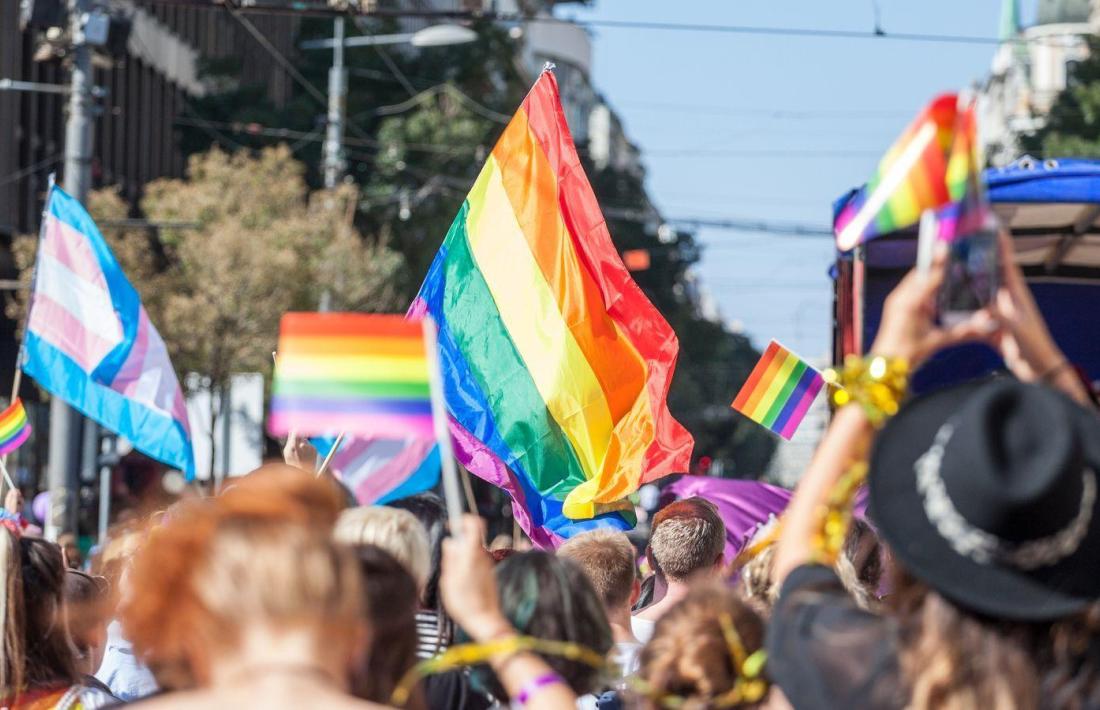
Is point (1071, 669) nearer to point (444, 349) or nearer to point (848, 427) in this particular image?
point (848, 427)

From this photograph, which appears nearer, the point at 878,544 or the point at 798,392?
the point at 878,544

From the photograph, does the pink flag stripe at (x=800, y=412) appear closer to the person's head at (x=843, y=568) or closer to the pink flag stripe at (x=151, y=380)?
the person's head at (x=843, y=568)

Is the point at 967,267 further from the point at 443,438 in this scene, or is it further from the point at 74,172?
the point at 74,172

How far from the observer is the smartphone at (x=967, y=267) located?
242 centimetres

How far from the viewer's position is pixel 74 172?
1392cm

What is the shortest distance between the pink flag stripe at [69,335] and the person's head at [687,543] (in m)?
4.11

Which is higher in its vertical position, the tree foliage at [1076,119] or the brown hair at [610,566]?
the brown hair at [610,566]

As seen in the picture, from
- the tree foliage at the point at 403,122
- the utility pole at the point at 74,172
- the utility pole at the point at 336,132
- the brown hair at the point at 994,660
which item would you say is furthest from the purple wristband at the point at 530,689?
the tree foliage at the point at 403,122

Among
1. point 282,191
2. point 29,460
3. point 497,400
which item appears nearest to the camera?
point 497,400

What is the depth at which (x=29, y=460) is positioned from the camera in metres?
27.1

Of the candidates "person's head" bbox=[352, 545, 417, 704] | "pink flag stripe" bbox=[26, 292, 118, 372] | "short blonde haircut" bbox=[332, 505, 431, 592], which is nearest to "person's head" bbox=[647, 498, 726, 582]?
"short blonde haircut" bbox=[332, 505, 431, 592]

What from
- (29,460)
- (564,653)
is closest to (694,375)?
(29,460)

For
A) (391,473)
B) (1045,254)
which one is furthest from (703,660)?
(1045,254)

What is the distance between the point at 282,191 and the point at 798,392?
57.8ft
